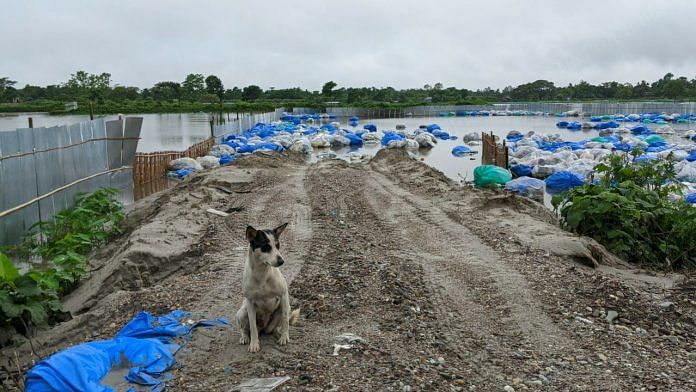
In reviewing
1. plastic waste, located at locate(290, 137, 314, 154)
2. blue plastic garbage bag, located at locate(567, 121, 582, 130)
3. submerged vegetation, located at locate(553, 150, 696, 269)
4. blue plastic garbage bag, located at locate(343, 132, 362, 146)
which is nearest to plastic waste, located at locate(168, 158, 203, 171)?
plastic waste, located at locate(290, 137, 314, 154)

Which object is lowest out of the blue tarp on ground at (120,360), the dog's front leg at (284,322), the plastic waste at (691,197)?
the plastic waste at (691,197)

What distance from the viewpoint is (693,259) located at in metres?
9.27

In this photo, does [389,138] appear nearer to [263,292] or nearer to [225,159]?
[225,159]

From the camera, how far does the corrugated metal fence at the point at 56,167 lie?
10.1m

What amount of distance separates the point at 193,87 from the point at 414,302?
97.9 m

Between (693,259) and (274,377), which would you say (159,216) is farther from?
(693,259)

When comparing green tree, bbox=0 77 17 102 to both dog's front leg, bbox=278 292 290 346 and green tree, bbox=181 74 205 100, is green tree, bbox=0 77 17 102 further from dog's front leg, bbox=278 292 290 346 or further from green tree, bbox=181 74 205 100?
dog's front leg, bbox=278 292 290 346

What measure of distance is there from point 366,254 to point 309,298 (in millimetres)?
1977

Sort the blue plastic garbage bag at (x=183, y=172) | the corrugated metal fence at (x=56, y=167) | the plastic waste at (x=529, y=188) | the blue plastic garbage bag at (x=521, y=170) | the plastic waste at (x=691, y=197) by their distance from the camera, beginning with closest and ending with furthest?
the corrugated metal fence at (x=56, y=167), the plastic waste at (x=691, y=197), the plastic waste at (x=529, y=188), the blue plastic garbage bag at (x=183, y=172), the blue plastic garbage bag at (x=521, y=170)

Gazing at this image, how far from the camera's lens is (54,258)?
9461mm

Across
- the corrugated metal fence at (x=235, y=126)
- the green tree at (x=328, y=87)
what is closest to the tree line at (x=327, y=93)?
the green tree at (x=328, y=87)

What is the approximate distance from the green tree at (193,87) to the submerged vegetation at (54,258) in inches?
3398

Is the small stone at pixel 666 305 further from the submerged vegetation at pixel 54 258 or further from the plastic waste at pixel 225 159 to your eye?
the plastic waste at pixel 225 159

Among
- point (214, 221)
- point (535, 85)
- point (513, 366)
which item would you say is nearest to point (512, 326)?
point (513, 366)
